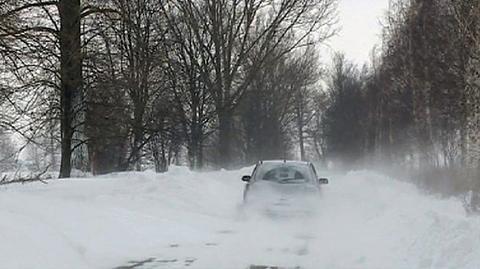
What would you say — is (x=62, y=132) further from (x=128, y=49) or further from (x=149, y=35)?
(x=149, y=35)

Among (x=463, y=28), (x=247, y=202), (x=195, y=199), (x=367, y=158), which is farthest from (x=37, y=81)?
(x=367, y=158)

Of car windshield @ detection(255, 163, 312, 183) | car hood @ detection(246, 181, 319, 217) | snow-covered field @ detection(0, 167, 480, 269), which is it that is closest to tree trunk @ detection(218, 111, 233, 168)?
snow-covered field @ detection(0, 167, 480, 269)

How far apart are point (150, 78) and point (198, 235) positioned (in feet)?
86.8

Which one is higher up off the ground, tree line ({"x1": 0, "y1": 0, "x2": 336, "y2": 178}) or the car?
tree line ({"x1": 0, "y1": 0, "x2": 336, "y2": 178})

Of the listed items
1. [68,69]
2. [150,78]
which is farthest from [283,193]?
[150,78]

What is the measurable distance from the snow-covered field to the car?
24 cm

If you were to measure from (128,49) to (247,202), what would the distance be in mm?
25534

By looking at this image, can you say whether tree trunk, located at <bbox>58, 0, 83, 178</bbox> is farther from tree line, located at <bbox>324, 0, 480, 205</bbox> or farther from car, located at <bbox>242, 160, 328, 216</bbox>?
tree line, located at <bbox>324, 0, 480, 205</bbox>

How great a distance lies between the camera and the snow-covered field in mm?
8992

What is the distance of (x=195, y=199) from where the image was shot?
18703 millimetres

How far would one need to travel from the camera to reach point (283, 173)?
1588cm

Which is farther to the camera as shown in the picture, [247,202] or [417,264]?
[247,202]

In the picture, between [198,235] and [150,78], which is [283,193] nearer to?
[198,235]

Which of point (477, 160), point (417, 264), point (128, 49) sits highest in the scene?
point (128, 49)
